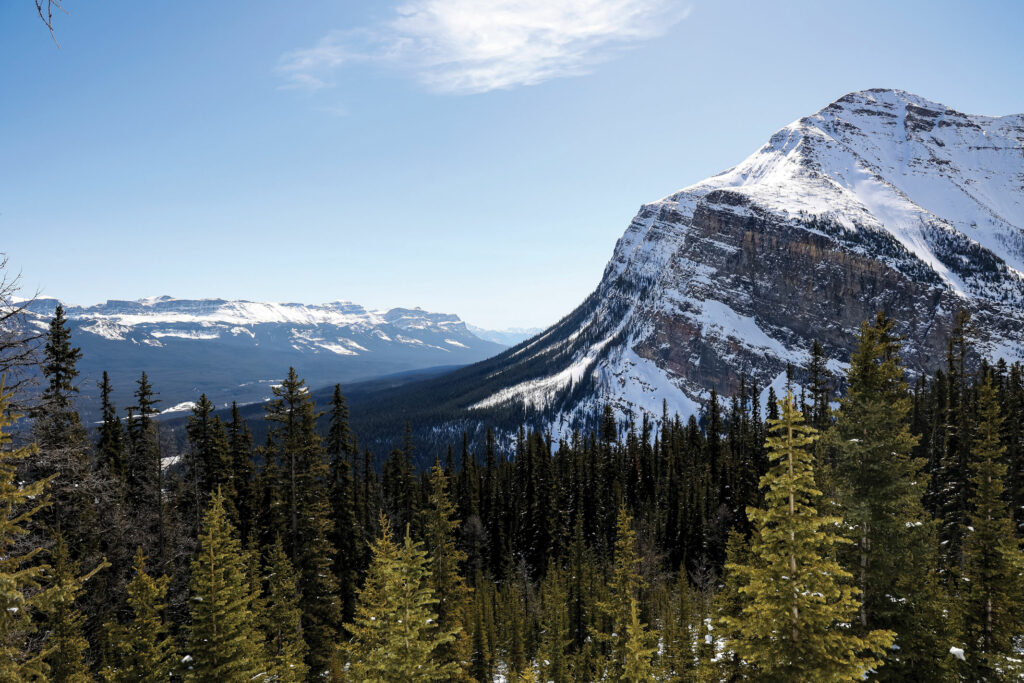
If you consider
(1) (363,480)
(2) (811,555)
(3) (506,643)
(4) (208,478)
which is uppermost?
(2) (811,555)

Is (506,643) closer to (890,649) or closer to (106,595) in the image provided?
(106,595)

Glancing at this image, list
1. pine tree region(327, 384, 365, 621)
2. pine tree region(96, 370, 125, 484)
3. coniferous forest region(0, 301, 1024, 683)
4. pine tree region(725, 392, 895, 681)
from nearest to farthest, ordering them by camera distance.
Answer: pine tree region(725, 392, 895, 681), coniferous forest region(0, 301, 1024, 683), pine tree region(96, 370, 125, 484), pine tree region(327, 384, 365, 621)

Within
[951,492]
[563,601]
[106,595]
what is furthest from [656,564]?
[106,595]

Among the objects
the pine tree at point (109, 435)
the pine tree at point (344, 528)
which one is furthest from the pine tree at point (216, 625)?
the pine tree at point (109, 435)

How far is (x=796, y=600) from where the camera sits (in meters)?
12.7

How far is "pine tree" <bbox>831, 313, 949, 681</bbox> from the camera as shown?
60.5 ft

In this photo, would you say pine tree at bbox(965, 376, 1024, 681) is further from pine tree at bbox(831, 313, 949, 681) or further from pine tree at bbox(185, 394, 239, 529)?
pine tree at bbox(185, 394, 239, 529)

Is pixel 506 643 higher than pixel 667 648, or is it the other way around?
pixel 667 648

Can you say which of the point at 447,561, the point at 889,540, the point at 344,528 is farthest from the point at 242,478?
the point at 889,540

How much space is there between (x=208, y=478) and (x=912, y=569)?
4895 centimetres

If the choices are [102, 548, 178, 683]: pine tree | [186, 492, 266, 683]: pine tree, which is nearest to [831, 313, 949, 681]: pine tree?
[186, 492, 266, 683]: pine tree

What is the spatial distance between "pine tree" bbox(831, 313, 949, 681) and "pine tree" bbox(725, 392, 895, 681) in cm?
666

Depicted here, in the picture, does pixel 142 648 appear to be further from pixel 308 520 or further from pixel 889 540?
pixel 889 540

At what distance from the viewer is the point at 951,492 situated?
4991cm
